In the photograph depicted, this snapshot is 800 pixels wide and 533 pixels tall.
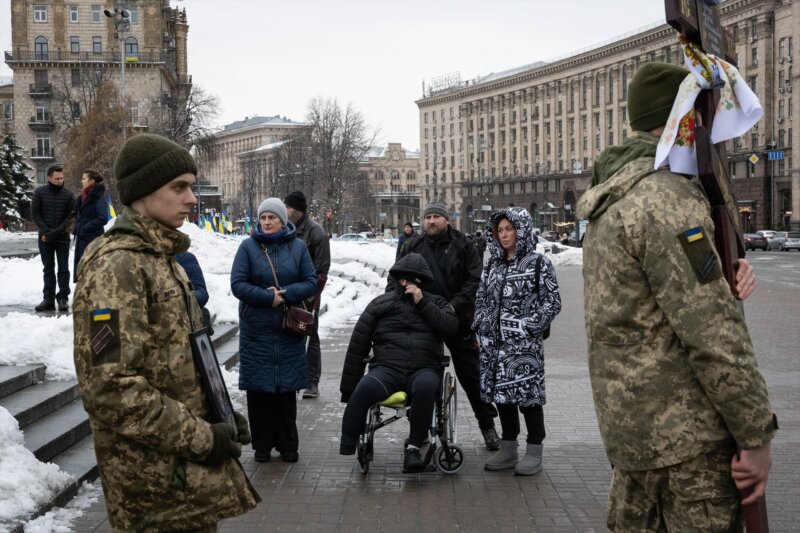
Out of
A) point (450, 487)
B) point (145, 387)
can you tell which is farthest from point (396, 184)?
point (145, 387)

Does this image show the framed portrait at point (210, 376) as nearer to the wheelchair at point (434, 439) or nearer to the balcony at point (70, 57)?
the wheelchair at point (434, 439)

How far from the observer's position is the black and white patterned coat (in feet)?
22.7

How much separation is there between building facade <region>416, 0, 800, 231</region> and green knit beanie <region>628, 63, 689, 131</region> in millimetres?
56625

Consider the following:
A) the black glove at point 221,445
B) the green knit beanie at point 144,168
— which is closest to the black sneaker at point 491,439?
the black glove at point 221,445

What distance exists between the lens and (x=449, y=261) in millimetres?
8039

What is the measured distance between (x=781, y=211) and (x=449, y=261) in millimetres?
78051

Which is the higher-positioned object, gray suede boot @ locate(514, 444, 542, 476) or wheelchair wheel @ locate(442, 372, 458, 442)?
wheelchair wheel @ locate(442, 372, 458, 442)

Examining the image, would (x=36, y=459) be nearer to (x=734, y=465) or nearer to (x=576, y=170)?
(x=734, y=465)

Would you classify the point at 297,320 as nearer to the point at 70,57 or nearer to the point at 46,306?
the point at 46,306

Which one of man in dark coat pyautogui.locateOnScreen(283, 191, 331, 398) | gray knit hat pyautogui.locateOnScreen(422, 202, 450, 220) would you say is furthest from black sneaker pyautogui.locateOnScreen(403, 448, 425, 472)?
man in dark coat pyautogui.locateOnScreen(283, 191, 331, 398)

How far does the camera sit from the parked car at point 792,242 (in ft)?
204

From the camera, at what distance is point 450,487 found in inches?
264

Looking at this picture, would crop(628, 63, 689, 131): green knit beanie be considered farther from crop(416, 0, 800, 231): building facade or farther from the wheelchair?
crop(416, 0, 800, 231): building facade

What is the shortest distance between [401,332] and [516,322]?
0.93 m
